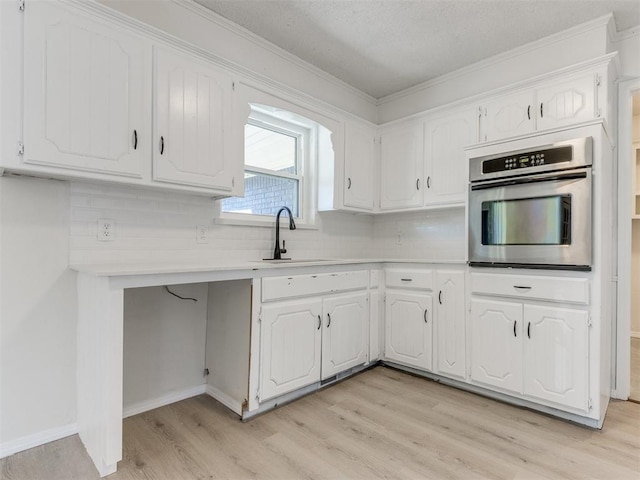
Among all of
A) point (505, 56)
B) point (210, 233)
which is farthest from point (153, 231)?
point (505, 56)

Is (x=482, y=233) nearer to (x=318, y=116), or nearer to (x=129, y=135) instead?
(x=318, y=116)

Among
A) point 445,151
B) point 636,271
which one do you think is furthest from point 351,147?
point 636,271

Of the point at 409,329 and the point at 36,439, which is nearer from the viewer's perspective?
the point at 36,439

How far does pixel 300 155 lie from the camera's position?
3414 mm

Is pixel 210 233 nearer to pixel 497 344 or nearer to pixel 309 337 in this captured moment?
pixel 309 337

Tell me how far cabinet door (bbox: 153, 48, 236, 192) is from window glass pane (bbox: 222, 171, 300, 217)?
0.48 m

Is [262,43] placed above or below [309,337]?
above

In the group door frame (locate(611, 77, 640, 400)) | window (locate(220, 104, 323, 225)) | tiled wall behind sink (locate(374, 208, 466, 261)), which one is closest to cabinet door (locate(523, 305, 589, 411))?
door frame (locate(611, 77, 640, 400))

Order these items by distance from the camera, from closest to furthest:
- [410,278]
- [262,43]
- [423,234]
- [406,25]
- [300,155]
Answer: [406,25] → [262,43] → [410,278] → [300,155] → [423,234]

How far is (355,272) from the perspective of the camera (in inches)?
113

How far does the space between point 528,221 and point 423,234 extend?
49.8 inches

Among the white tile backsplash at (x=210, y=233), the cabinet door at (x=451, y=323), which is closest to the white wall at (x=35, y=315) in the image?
the white tile backsplash at (x=210, y=233)

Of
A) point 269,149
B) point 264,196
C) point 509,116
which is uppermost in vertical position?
point 509,116

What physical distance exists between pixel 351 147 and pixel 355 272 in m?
1.22
